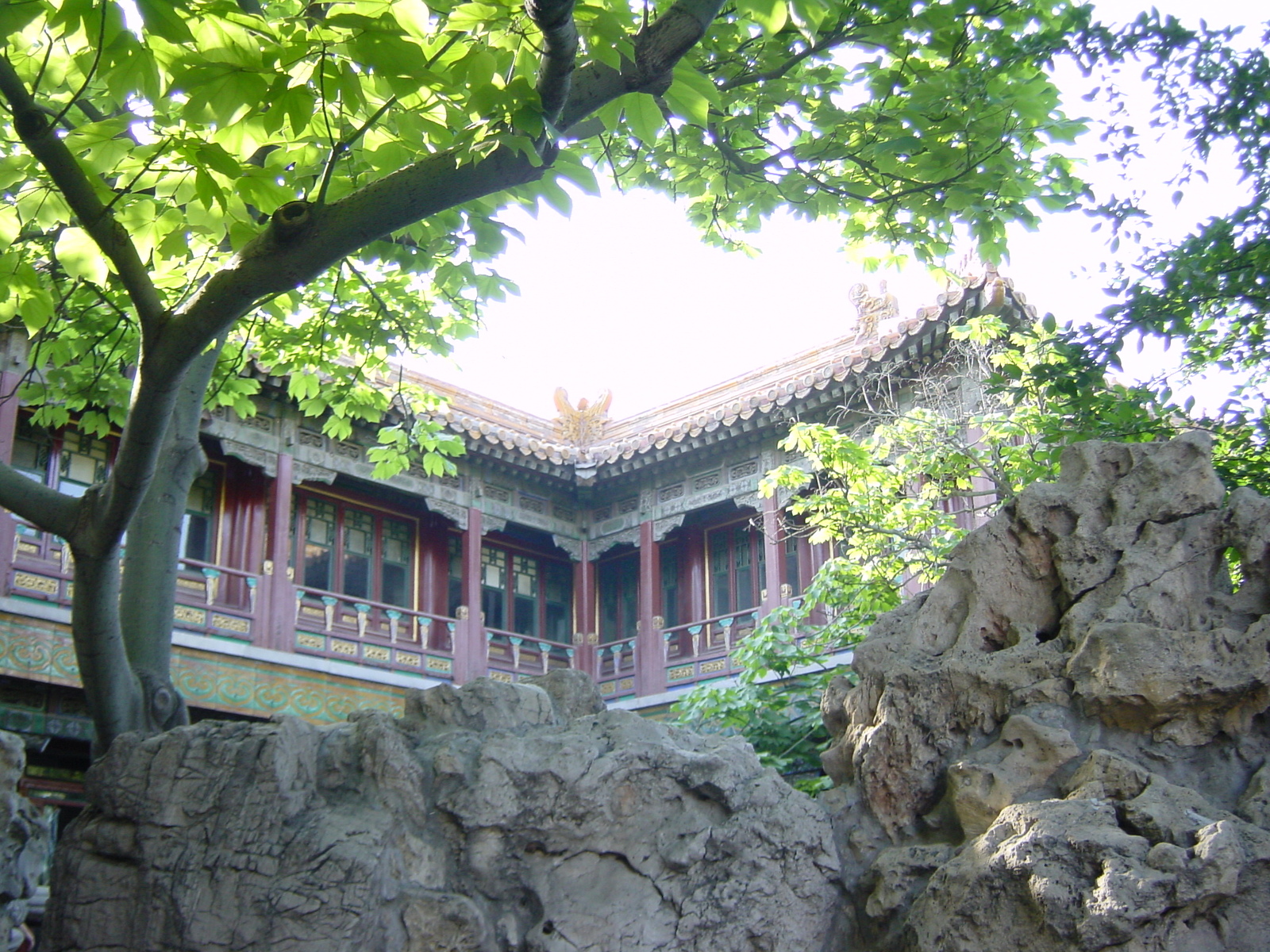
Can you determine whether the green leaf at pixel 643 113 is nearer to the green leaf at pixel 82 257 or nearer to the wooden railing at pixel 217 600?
the green leaf at pixel 82 257

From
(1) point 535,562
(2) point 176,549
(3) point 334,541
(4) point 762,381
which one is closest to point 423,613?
(3) point 334,541

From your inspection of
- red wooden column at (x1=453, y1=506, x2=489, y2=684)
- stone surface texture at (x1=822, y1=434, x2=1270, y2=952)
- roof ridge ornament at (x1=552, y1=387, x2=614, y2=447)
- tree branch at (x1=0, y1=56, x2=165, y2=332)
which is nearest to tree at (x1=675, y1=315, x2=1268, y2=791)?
stone surface texture at (x1=822, y1=434, x2=1270, y2=952)

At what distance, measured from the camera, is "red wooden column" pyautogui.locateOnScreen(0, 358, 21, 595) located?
10820 millimetres

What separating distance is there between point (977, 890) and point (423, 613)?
36.6ft

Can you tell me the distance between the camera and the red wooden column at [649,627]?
582 inches

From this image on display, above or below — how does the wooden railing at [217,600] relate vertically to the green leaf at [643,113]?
above

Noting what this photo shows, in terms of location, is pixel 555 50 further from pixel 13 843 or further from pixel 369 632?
pixel 369 632

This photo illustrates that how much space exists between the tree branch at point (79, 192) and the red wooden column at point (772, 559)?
10.1 meters

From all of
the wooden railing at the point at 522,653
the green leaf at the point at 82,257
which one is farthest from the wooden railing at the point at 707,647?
the green leaf at the point at 82,257

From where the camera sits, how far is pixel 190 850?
3.72 m

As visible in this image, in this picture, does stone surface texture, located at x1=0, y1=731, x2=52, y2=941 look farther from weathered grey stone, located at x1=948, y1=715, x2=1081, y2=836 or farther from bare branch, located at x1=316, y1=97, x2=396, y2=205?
weathered grey stone, located at x1=948, y1=715, x2=1081, y2=836

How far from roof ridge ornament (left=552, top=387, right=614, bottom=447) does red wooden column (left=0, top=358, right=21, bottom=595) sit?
752 cm

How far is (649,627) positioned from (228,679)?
480 centimetres

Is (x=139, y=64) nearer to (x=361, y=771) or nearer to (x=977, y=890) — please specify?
(x=361, y=771)
